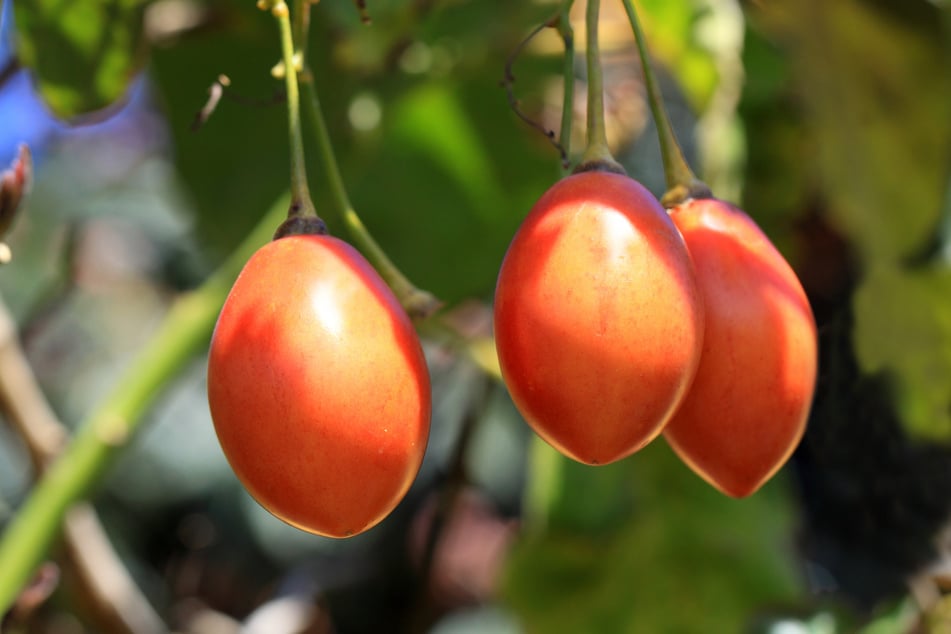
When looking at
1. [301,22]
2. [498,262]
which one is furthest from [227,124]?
[301,22]

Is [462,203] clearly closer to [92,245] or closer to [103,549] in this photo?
[103,549]

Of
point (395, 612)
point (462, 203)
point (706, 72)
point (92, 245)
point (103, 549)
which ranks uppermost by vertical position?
point (706, 72)

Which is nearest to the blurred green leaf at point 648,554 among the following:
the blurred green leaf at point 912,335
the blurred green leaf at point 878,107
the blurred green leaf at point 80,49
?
the blurred green leaf at point 912,335

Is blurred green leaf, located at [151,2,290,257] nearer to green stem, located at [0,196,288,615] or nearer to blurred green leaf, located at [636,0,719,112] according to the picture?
green stem, located at [0,196,288,615]

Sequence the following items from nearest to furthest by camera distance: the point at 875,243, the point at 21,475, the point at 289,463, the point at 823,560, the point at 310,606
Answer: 1. the point at 289,463
2. the point at 875,243
3. the point at 823,560
4. the point at 310,606
5. the point at 21,475


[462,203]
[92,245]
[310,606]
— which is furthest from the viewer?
[92,245]

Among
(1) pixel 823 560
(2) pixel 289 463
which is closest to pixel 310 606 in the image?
(1) pixel 823 560

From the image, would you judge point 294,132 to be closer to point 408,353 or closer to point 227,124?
point 408,353

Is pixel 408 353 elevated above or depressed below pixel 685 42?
above
